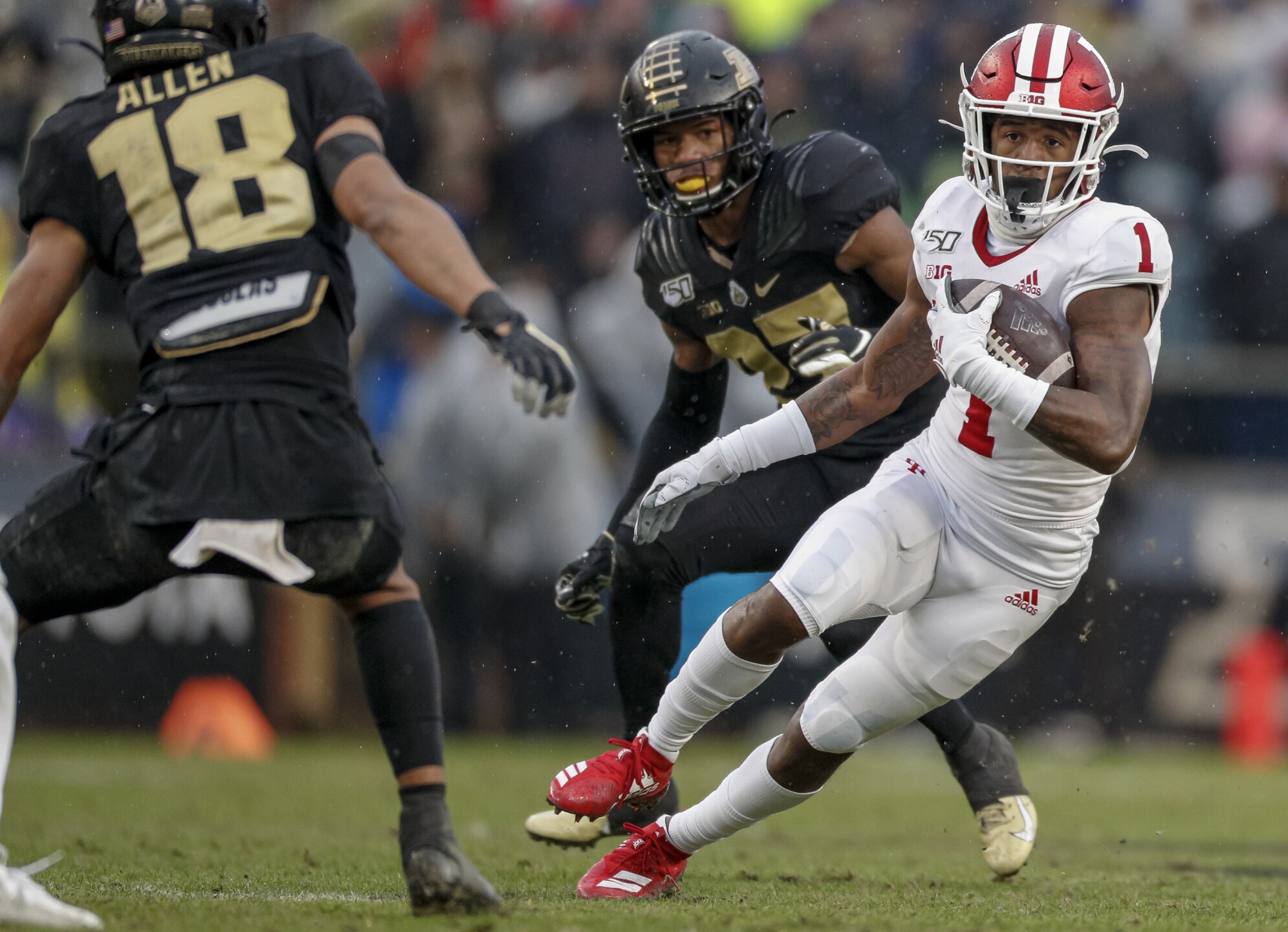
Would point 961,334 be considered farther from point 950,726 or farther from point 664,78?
point 950,726

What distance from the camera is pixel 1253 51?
911 centimetres

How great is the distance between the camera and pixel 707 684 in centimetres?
356

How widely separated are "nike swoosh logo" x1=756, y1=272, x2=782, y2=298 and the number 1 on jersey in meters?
0.92

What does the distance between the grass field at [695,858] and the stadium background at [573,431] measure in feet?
1.07

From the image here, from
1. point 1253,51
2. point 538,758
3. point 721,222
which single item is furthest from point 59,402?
point 1253,51

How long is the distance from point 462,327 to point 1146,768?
551cm

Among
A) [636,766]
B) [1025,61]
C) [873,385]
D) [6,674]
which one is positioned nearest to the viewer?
[6,674]

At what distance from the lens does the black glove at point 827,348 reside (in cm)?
393

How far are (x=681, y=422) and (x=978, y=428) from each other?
1.26 metres

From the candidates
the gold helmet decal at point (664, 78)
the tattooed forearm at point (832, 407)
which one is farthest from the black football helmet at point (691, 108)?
the tattooed forearm at point (832, 407)

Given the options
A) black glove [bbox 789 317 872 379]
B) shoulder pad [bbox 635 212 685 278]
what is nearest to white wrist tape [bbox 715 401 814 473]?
black glove [bbox 789 317 872 379]

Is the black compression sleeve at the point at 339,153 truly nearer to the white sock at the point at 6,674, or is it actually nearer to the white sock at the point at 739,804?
the white sock at the point at 6,674

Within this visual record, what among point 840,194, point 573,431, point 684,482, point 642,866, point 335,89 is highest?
point 335,89

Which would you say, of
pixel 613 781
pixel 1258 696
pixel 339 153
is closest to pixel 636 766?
pixel 613 781
